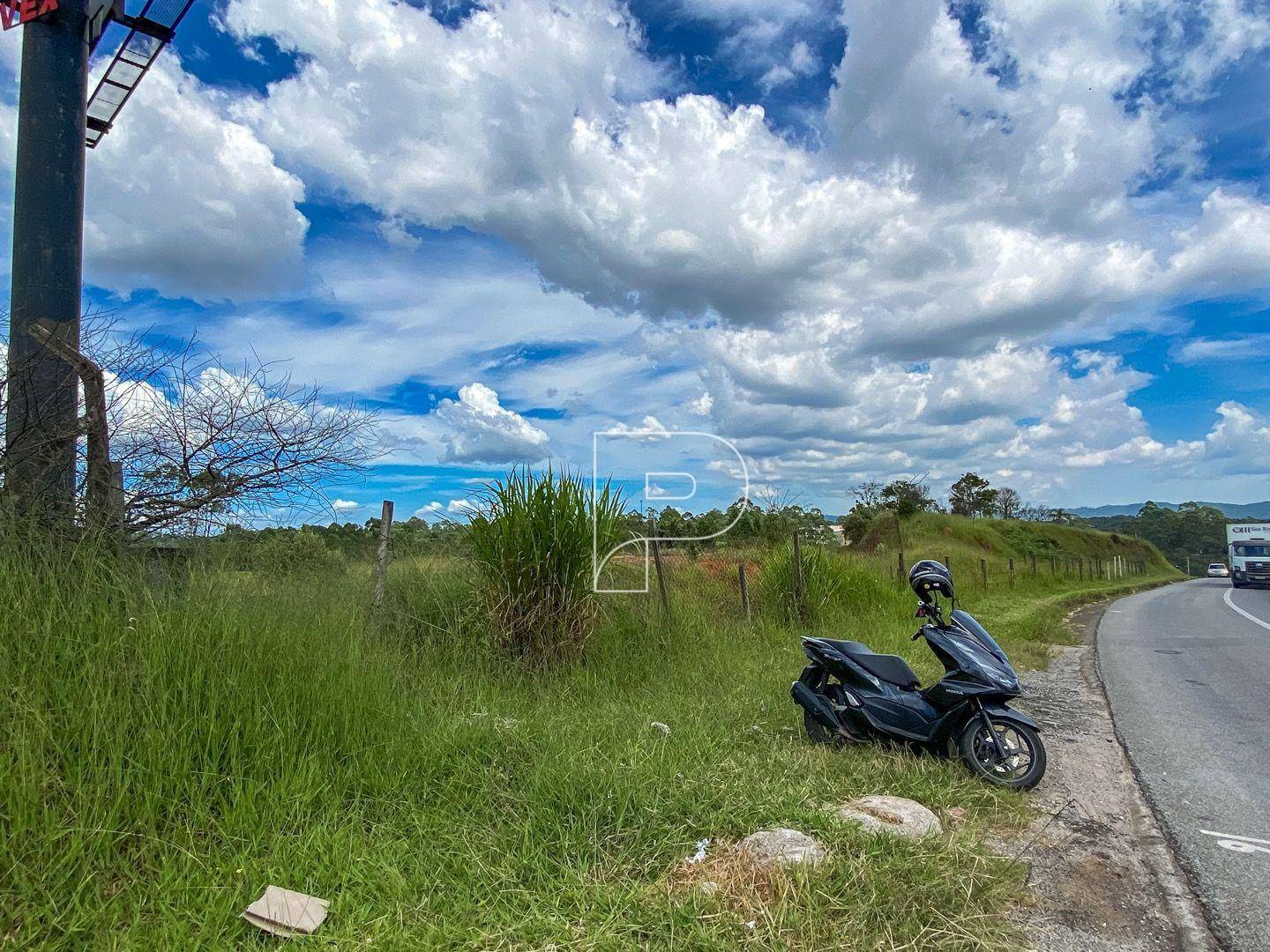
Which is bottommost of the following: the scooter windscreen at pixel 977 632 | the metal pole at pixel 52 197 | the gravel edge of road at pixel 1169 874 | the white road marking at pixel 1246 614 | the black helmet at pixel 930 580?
the white road marking at pixel 1246 614

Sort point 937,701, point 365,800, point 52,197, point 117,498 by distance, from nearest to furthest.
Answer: point 365,800 < point 117,498 < point 937,701 < point 52,197

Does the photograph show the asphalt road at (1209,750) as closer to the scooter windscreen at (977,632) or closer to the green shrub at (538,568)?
the scooter windscreen at (977,632)

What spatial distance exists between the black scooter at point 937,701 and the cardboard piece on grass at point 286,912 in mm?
3320

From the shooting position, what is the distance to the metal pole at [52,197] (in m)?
4.48

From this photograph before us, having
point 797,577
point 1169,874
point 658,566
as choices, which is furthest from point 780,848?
point 797,577

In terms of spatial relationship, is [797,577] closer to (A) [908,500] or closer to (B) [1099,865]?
(B) [1099,865]

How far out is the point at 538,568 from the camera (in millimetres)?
6566

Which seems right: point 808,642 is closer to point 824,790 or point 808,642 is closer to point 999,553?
point 824,790

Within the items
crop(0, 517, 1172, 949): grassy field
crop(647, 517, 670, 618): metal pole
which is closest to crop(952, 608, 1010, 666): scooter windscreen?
crop(0, 517, 1172, 949): grassy field

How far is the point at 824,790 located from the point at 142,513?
4328 millimetres

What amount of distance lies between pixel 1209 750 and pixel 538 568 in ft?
17.8

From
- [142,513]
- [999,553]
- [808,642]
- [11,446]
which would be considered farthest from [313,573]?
[999,553]

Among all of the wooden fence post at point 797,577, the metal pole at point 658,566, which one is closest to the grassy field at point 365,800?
the metal pole at point 658,566

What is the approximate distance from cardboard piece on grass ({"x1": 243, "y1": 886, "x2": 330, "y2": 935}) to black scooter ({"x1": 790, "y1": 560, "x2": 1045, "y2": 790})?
3320 mm
